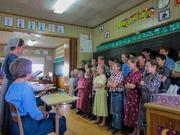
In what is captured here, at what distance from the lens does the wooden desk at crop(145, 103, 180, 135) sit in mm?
1647

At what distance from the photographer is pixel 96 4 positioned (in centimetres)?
458

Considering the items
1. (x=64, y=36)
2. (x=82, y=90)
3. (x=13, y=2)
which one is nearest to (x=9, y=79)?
(x=82, y=90)

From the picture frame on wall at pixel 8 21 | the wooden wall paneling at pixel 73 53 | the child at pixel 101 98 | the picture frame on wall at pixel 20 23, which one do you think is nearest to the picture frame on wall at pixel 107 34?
the wooden wall paneling at pixel 73 53

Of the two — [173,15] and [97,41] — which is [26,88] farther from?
[97,41]

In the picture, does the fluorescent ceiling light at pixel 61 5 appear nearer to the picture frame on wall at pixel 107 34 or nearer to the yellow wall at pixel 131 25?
the yellow wall at pixel 131 25

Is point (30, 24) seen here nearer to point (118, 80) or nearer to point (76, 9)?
point (76, 9)

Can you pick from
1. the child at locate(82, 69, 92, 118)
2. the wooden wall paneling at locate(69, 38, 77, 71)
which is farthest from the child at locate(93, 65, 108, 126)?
the wooden wall paneling at locate(69, 38, 77, 71)

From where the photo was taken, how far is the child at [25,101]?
5.57ft

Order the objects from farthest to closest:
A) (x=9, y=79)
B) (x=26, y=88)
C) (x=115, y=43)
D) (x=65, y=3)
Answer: (x=115, y=43) < (x=65, y=3) < (x=9, y=79) < (x=26, y=88)

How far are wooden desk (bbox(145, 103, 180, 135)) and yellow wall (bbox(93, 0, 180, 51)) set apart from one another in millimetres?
2523

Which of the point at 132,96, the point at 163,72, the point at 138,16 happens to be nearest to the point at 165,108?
the point at 132,96

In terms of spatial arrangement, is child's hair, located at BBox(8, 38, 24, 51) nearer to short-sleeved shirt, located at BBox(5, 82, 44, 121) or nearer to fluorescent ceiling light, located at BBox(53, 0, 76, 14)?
short-sleeved shirt, located at BBox(5, 82, 44, 121)

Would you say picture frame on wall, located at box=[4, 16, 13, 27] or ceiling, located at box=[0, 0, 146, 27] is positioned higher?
ceiling, located at box=[0, 0, 146, 27]

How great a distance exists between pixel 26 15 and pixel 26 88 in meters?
4.24
